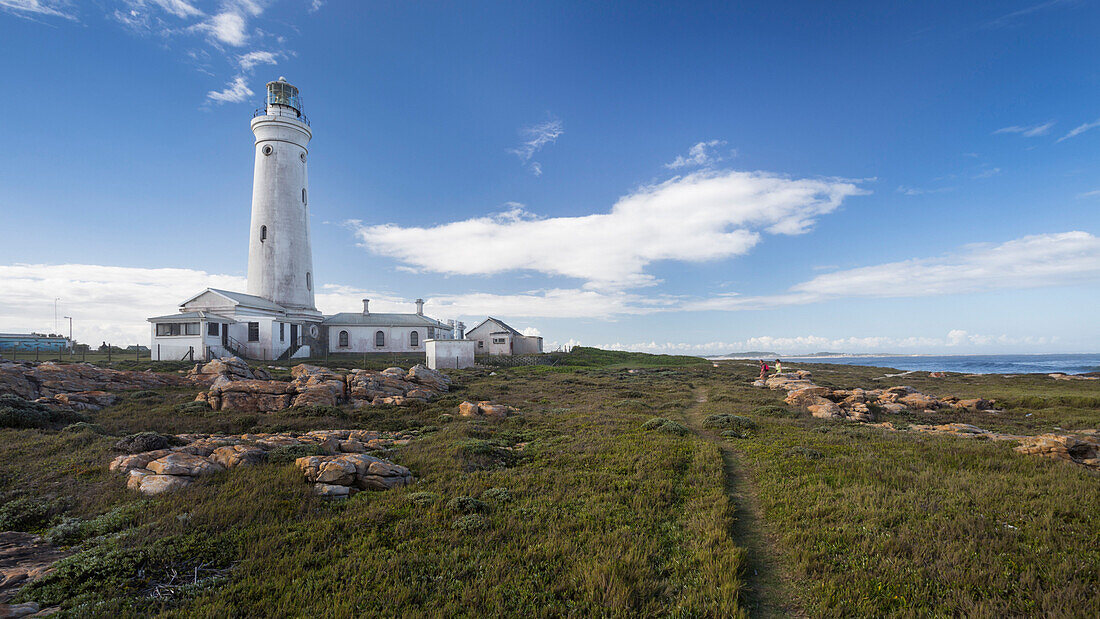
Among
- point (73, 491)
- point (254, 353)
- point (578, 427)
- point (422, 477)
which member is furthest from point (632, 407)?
point (254, 353)

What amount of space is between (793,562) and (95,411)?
2413 centimetres

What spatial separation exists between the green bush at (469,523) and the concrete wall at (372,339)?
42.0m

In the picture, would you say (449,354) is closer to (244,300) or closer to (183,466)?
(244,300)

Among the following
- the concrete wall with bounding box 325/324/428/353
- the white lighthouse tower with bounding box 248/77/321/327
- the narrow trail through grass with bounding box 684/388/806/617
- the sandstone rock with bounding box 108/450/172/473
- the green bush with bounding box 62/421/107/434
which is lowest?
the narrow trail through grass with bounding box 684/388/806/617

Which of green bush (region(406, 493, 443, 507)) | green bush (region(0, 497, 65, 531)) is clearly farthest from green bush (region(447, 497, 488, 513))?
green bush (region(0, 497, 65, 531))

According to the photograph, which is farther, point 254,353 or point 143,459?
point 254,353

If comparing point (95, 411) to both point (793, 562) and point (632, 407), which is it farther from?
point (793, 562)

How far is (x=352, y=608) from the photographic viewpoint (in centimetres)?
548

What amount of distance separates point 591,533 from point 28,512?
10.1 meters

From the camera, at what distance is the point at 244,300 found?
37.6 metres

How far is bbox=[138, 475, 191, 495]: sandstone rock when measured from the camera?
28.2 feet

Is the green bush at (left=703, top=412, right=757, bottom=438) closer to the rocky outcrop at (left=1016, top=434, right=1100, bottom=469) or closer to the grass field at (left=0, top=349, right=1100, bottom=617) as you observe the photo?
the grass field at (left=0, top=349, right=1100, bottom=617)

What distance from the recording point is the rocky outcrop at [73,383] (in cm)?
1748

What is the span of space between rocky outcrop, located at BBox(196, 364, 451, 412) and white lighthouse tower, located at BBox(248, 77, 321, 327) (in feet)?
63.4
